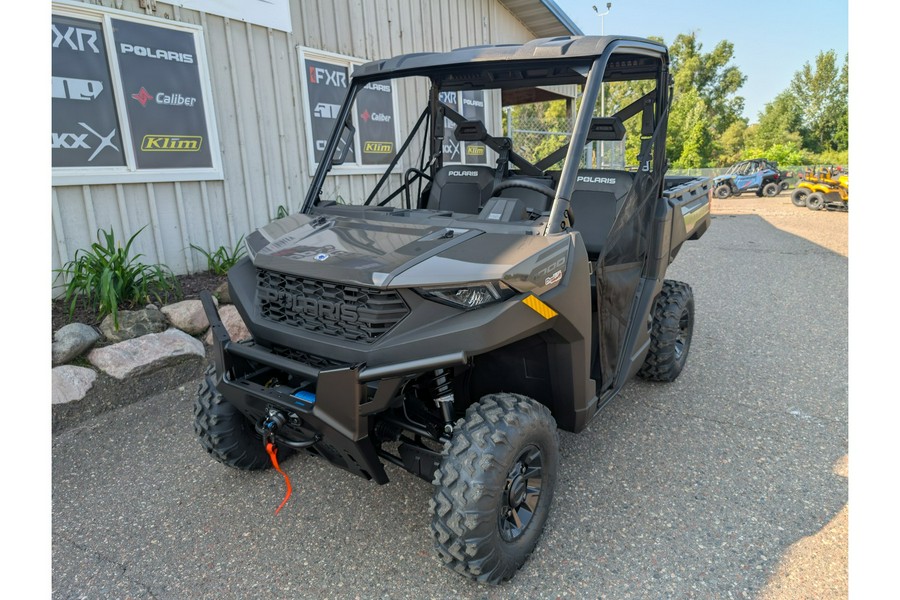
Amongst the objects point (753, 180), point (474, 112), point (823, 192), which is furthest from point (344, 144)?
point (753, 180)

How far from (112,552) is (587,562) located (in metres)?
2.07

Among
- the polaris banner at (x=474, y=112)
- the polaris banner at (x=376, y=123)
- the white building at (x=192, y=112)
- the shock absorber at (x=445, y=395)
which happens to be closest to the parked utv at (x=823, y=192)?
the polaris banner at (x=474, y=112)

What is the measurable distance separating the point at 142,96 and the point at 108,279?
1713mm

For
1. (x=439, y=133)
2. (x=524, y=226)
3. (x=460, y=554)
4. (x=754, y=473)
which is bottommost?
(x=754, y=473)

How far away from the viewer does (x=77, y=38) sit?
4344 mm

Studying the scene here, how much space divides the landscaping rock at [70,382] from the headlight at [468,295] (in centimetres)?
283

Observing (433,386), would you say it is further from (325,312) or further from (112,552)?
(112,552)

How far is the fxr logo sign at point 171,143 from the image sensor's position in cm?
486

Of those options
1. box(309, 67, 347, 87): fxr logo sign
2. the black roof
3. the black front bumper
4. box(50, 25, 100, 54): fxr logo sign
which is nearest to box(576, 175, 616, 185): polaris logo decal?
the black roof

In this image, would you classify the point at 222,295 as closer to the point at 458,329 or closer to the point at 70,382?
the point at 70,382

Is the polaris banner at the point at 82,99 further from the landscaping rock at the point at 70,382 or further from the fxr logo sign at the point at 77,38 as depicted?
the landscaping rock at the point at 70,382

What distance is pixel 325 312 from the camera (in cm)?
220

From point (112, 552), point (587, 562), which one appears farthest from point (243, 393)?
point (587, 562)

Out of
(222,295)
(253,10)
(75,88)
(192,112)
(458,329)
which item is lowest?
(222,295)
